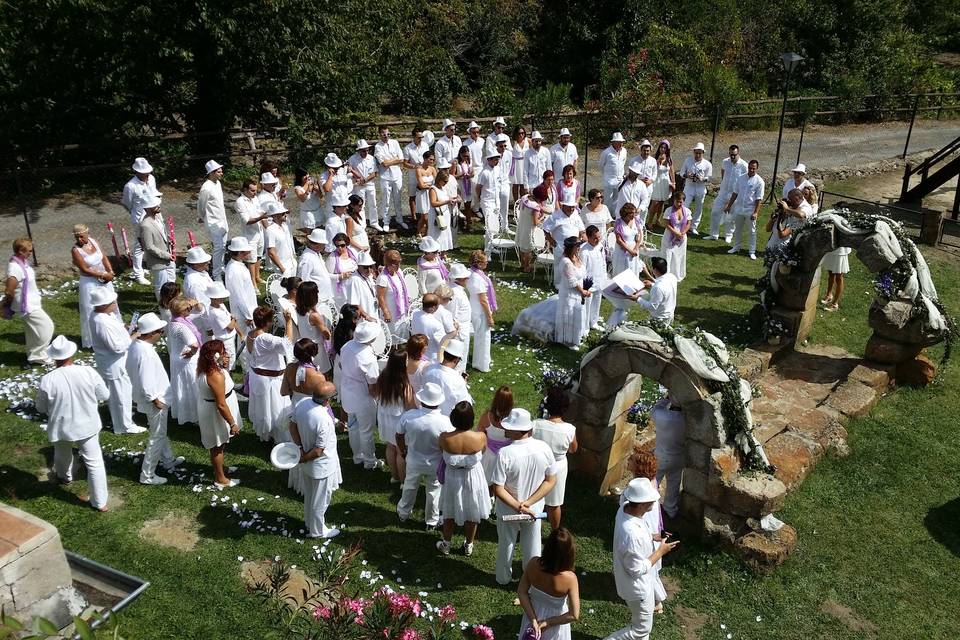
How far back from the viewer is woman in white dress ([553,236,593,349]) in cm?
1198

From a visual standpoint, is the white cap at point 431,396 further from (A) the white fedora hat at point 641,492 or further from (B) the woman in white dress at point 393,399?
(A) the white fedora hat at point 641,492

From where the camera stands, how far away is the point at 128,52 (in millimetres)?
17734

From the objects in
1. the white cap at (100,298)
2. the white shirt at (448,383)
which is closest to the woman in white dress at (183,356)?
the white cap at (100,298)

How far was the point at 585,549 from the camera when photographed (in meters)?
8.34

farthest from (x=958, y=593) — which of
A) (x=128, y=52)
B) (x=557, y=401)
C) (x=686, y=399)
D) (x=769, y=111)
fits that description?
(x=769, y=111)

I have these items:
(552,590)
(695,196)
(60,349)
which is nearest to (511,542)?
(552,590)

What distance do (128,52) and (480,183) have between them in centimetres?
840

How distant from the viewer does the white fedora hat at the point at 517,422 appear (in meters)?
7.15

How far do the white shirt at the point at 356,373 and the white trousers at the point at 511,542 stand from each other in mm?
2361

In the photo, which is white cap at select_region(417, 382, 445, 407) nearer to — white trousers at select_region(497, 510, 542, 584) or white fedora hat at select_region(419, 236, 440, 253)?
white trousers at select_region(497, 510, 542, 584)

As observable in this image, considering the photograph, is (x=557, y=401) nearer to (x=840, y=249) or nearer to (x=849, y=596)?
(x=849, y=596)

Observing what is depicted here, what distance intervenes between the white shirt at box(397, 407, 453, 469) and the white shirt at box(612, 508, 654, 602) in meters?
1.96

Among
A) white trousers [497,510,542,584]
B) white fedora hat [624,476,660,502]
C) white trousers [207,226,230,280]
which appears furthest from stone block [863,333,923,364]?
white trousers [207,226,230,280]

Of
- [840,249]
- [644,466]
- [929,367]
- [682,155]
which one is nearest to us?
[644,466]
